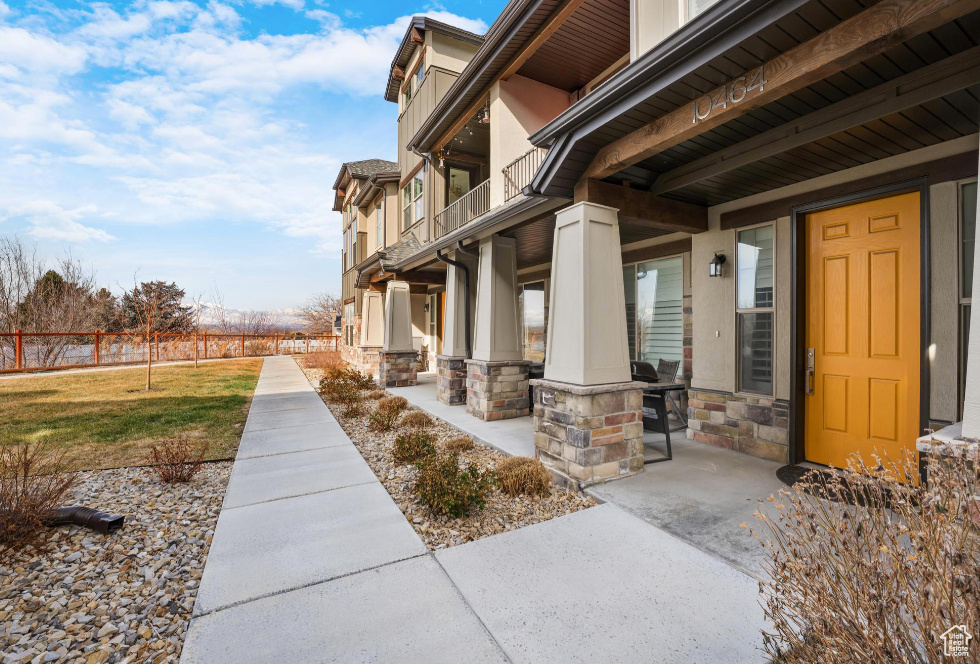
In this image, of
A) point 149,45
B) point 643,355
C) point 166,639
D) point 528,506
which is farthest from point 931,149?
point 149,45

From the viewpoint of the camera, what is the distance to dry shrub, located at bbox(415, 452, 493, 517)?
332 cm

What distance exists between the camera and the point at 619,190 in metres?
4.34

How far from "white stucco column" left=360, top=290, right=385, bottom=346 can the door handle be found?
35.7ft

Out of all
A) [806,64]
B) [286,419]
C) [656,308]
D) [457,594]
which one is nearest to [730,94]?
[806,64]

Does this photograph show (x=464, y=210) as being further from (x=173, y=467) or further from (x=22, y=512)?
(x=22, y=512)

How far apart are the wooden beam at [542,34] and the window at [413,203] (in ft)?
17.8

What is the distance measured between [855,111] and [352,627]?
4547mm

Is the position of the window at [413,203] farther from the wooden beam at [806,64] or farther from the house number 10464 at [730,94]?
the house number 10464 at [730,94]

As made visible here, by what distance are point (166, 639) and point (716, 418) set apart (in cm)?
527

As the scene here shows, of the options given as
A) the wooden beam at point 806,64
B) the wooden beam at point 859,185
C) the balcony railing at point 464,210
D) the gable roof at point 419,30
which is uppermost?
the gable roof at point 419,30

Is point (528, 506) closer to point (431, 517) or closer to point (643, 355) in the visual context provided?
point (431, 517)

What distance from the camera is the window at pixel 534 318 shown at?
9.12m

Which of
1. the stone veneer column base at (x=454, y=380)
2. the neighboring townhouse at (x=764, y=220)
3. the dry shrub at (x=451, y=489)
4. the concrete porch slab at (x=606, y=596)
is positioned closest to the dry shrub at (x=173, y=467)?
the dry shrub at (x=451, y=489)

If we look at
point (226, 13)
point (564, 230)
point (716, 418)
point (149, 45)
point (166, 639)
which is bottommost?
point (166, 639)
